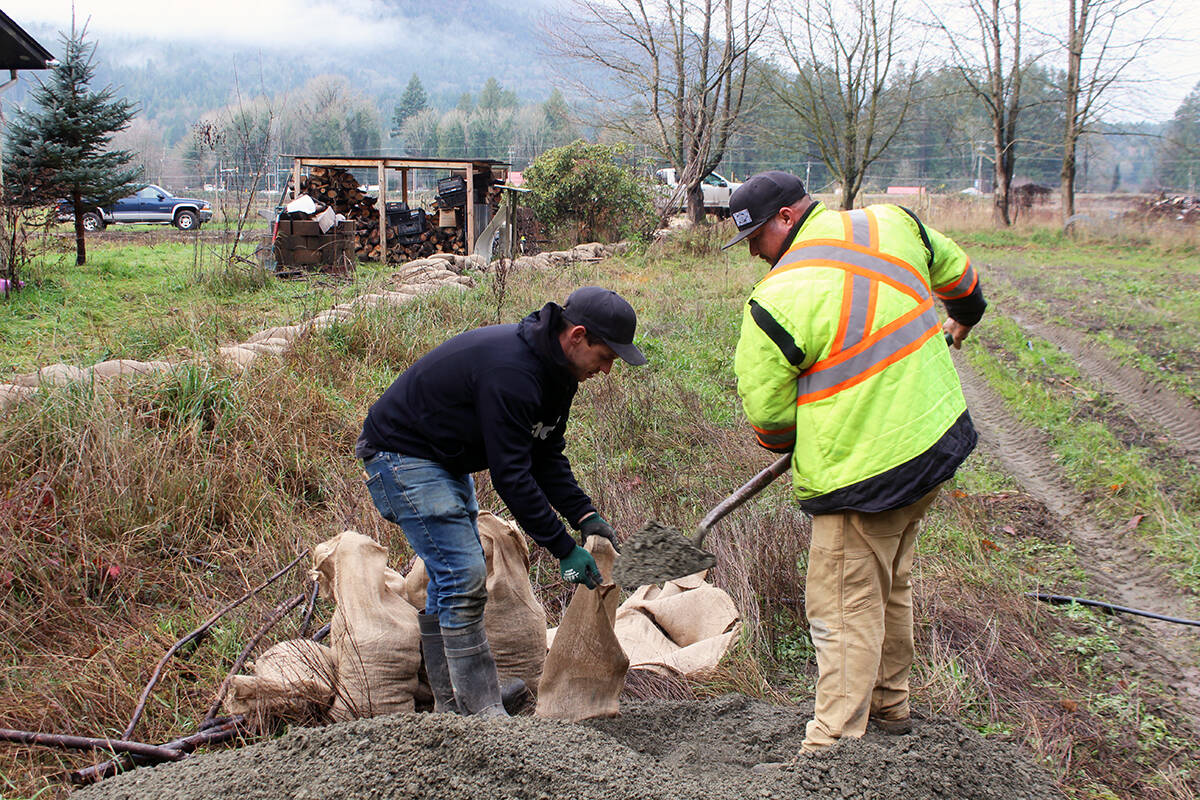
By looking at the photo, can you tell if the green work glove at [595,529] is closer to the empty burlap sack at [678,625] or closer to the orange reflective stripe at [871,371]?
the empty burlap sack at [678,625]

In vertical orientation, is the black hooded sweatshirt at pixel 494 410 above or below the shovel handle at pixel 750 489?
above

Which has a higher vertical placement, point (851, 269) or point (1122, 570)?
point (851, 269)

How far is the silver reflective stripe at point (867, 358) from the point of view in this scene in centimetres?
221

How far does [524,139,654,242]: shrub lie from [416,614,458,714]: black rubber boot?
50.4 ft

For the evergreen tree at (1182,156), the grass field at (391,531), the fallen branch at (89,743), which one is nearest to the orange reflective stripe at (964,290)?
the grass field at (391,531)

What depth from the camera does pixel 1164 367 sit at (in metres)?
7.29

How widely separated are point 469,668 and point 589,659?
390 mm

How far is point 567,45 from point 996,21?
12594 millimetres

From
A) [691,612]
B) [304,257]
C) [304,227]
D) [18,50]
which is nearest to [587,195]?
[304,227]

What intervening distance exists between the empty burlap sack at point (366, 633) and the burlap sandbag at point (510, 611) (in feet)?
0.97

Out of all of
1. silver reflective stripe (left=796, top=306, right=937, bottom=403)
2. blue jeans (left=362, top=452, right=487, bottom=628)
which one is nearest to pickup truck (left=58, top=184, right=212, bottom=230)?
blue jeans (left=362, top=452, right=487, bottom=628)

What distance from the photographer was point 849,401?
2.22 meters

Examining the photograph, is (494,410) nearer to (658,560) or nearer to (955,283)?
(658,560)

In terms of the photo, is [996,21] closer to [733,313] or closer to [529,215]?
[529,215]
